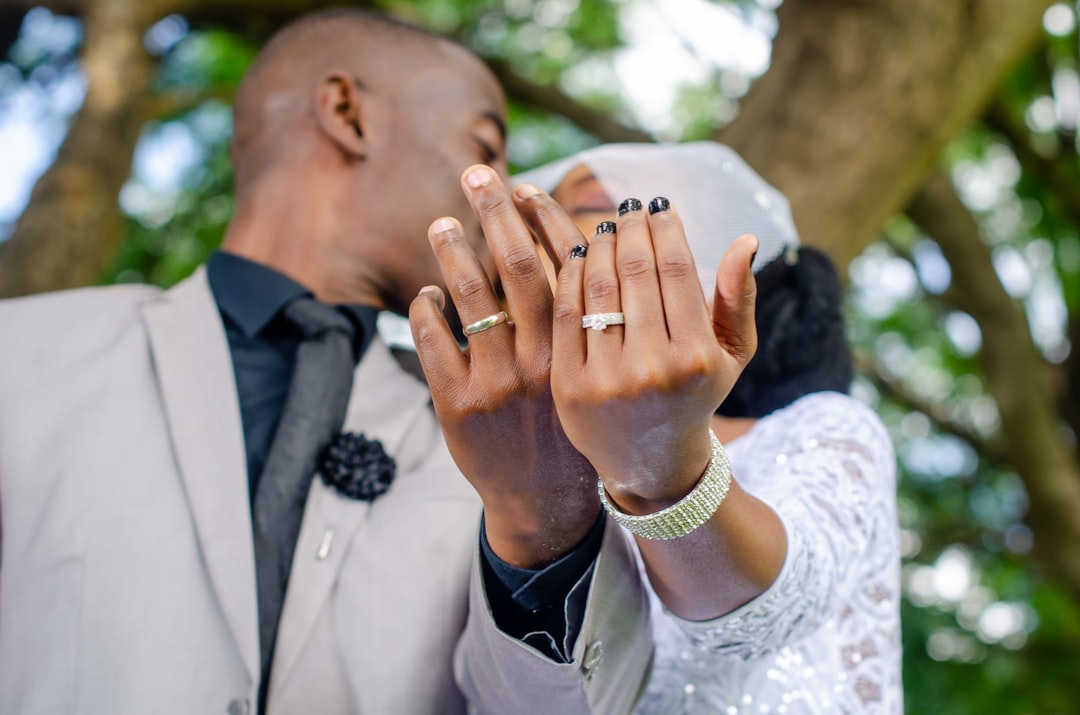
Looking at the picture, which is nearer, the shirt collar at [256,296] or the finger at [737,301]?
the finger at [737,301]

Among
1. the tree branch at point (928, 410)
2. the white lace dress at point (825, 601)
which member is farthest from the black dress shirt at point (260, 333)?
the tree branch at point (928, 410)

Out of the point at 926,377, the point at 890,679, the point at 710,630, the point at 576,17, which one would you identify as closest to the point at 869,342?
the point at 926,377

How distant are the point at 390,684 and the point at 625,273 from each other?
110 cm

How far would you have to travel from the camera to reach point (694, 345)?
3.58 feet

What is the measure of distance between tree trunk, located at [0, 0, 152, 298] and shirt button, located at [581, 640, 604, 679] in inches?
109

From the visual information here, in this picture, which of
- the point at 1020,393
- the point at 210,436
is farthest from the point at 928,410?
the point at 210,436

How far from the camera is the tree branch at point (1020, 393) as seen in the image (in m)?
4.93

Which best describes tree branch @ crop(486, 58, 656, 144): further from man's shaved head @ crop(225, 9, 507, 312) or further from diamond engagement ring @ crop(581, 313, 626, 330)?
diamond engagement ring @ crop(581, 313, 626, 330)

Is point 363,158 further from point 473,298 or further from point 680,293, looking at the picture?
point 680,293

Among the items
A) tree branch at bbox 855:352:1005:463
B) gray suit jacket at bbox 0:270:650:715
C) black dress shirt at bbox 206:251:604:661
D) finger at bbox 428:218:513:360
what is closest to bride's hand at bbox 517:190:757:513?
finger at bbox 428:218:513:360

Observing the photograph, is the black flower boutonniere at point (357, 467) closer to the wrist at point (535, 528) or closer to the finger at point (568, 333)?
the wrist at point (535, 528)

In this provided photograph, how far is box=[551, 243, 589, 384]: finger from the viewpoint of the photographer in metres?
1.14

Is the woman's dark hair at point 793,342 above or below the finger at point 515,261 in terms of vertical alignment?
below

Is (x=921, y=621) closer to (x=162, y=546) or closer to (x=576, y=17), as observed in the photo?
(x=162, y=546)
